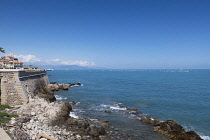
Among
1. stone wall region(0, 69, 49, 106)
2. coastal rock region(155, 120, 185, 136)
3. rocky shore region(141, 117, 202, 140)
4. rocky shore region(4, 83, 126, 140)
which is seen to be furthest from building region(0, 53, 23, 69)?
rocky shore region(141, 117, 202, 140)

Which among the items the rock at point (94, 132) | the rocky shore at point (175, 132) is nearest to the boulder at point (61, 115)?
the rock at point (94, 132)

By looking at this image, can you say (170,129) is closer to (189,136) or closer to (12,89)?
(189,136)

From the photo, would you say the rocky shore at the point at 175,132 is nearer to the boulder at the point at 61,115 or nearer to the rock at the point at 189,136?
the rock at the point at 189,136

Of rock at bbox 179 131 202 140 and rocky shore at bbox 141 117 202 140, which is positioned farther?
rocky shore at bbox 141 117 202 140

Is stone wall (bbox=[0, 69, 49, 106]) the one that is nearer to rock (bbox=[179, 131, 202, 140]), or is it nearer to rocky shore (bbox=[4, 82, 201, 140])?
rocky shore (bbox=[4, 82, 201, 140])

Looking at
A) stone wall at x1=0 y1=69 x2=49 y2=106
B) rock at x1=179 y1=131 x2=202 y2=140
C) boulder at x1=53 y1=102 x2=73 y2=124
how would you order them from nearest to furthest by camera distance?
rock at x1=179 y1=131 x2=202 y2=140 < boulder at x1=53 y1=102 x2=73 y2=124 < stone wall at x1=0 y1=69 x2=49 y2=106

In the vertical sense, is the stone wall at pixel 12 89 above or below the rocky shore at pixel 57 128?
above

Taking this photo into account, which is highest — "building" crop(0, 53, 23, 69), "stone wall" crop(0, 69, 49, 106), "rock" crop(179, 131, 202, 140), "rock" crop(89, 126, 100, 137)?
"building" crop(0, 53, 23, 69)

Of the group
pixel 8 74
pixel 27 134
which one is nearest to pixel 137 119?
pixel 27 134

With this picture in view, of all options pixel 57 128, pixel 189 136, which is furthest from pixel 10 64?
pixel 189 136

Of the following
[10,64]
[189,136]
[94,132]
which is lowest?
[94,132]

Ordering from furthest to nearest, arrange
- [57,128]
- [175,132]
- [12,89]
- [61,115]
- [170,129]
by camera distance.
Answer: [12,89]
[61,115]
[170,129]
[175,132]
[57,128]

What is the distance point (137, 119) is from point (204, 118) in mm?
12375

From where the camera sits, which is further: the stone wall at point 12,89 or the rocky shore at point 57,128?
the stone wall at point 12,89
